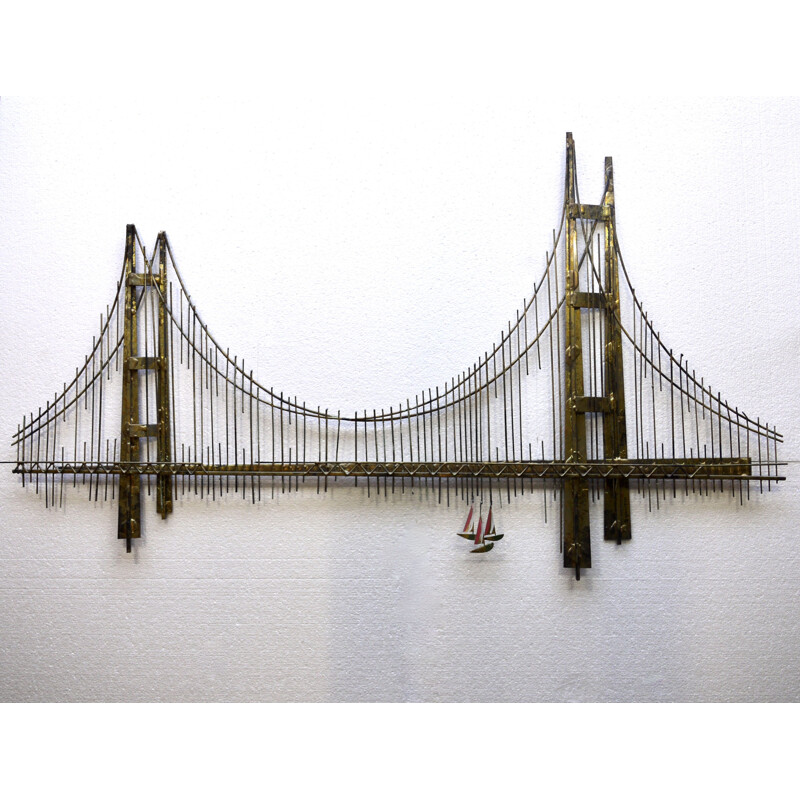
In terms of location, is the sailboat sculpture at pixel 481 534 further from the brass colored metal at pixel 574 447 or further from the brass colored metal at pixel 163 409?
the brass colored metal at pixel 163 409

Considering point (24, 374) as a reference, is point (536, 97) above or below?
above

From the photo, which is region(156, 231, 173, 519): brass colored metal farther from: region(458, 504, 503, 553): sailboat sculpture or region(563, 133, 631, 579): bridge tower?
region(563, 133, 631, 579): bridge tower

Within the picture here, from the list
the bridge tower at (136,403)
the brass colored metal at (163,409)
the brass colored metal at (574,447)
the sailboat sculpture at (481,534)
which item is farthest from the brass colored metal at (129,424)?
the brass colored metal at (574,447)

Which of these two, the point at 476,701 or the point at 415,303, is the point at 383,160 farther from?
the point at 476,701

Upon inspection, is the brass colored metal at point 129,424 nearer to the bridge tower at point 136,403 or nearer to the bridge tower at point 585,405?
the bridge tower at point 136,403

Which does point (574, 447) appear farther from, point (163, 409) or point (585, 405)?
point (163, 409)

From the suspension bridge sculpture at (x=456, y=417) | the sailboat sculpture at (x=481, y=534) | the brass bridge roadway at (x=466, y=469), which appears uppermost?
the suspension bridge sculpture at (x=456, y=417)

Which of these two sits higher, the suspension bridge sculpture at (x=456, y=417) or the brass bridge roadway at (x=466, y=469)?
the suspension bridge sculpture at (x=456, y=417)

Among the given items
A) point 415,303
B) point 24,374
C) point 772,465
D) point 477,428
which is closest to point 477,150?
point 415,303

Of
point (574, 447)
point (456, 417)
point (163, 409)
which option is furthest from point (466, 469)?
point (163, 409)
